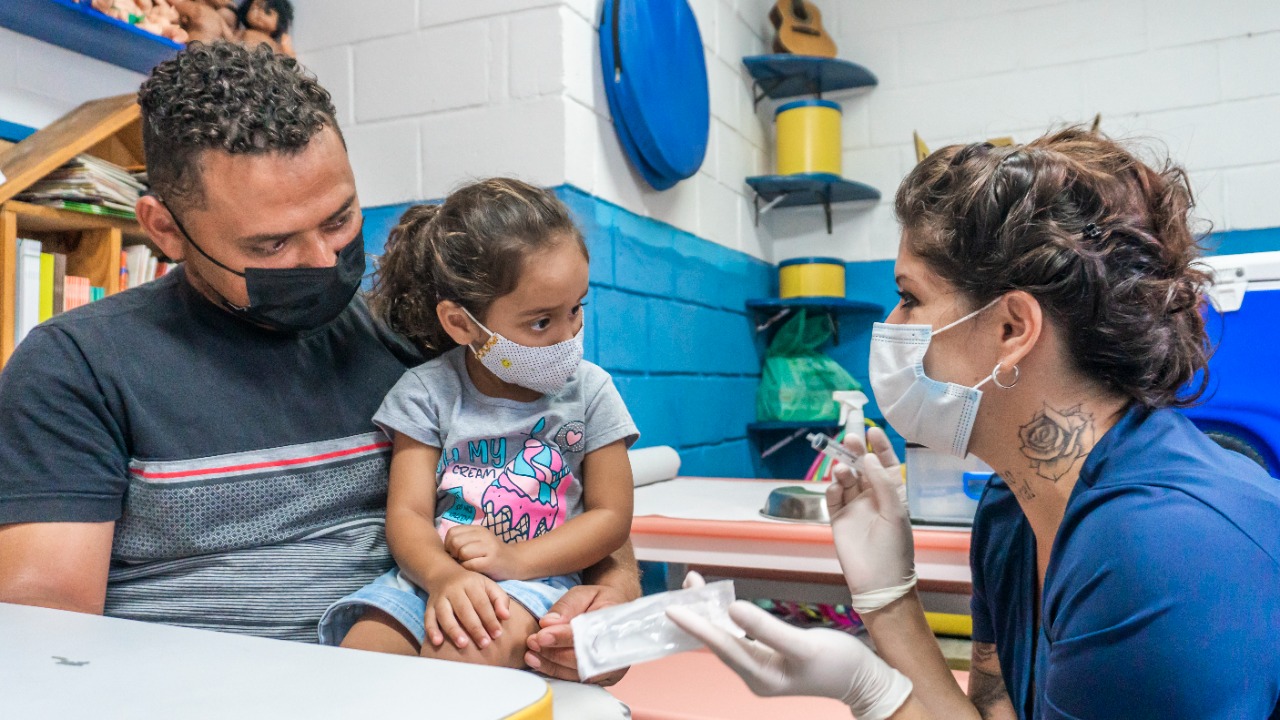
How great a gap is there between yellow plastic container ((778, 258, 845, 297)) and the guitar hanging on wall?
0.73 m

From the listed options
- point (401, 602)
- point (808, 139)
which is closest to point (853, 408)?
point (808, 139)

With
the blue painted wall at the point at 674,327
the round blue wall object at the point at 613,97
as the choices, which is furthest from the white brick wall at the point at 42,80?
the round blue wall object at the point at 613,97

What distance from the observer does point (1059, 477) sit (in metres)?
1.03

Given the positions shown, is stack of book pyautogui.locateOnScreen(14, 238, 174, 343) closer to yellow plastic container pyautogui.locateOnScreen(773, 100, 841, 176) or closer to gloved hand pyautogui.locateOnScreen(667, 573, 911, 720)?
gloved hand pyautogui.locateOnScreen(667, 573, 911, 720)

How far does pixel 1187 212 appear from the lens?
1.05 metres

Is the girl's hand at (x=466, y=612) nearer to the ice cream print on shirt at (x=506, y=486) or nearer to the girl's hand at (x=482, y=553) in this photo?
the girl's hand at (x=482, y=553)

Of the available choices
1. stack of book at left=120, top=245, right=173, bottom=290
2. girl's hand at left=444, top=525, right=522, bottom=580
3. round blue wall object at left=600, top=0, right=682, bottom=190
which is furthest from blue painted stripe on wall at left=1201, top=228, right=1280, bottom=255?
stack of book at left=120, top=245, right=173, bottom=290

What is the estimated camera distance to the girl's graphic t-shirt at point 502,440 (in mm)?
1244

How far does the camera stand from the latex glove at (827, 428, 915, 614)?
1.20 m

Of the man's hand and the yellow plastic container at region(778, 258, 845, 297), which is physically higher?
the yellow plastic container at region(778, 258, 845, 297)

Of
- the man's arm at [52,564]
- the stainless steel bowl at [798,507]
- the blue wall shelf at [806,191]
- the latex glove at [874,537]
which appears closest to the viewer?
the man's arm at [52,564]

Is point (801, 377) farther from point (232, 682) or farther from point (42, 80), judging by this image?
point (232, 682)

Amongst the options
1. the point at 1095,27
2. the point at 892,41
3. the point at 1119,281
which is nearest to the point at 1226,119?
the point at 1095,27

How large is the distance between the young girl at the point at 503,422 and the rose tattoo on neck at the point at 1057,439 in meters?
0.53
